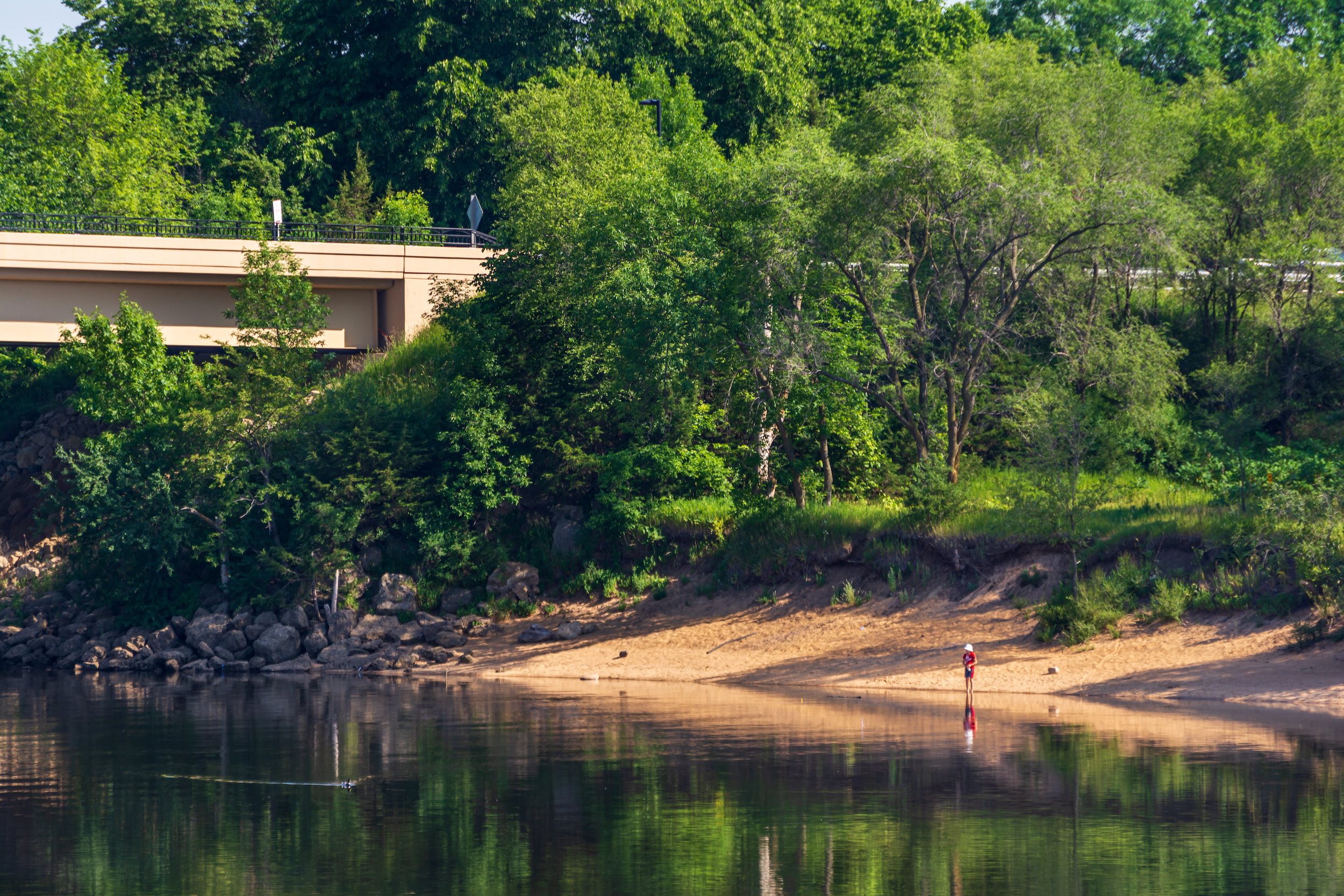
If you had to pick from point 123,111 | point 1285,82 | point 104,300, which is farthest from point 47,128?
point 1285,82

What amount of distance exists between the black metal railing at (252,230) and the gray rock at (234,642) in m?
14.4

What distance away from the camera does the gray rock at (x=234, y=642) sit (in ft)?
132

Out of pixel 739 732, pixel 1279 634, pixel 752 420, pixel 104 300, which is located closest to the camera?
pixel 739 732

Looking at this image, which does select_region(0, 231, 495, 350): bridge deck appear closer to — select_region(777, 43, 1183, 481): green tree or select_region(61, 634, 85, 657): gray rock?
select_region(61, 634, 85, 657): gray rock

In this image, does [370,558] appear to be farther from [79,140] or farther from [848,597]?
[79,140]

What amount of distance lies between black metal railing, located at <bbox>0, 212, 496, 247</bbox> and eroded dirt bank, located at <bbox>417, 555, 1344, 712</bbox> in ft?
50.2

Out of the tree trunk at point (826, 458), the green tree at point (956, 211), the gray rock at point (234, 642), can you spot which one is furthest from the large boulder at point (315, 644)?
the green tree at point (956, 211)

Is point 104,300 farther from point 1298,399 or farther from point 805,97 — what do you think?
point 1298,399

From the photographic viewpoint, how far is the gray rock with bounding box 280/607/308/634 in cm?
4038

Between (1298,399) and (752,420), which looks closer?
(752,420)

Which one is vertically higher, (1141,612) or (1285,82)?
(1285,82)

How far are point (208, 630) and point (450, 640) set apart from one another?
7510mm

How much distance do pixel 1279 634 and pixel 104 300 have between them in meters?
37.5

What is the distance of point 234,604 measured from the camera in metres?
41.8
